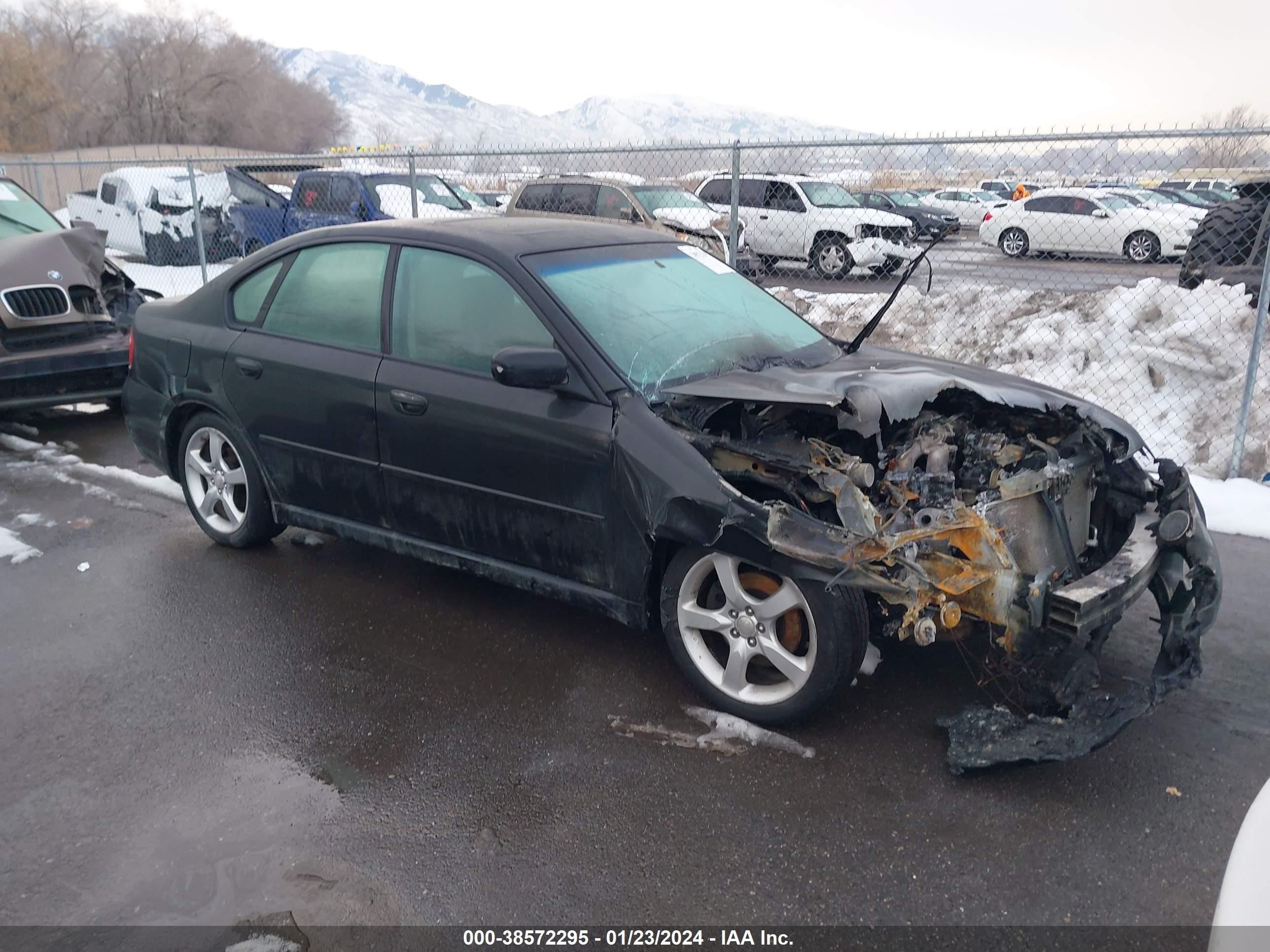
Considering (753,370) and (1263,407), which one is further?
(1263,407)

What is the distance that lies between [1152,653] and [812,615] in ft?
5.59

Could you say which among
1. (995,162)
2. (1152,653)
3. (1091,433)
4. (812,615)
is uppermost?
(995,162)

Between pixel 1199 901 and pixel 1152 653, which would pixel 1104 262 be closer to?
pixel 1152 653

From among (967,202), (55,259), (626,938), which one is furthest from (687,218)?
(967,202)

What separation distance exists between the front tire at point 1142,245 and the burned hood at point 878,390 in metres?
12.6

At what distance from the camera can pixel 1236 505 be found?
5723 millimetres

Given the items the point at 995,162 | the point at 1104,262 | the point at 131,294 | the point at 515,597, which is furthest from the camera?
Result: the point at 1104,262

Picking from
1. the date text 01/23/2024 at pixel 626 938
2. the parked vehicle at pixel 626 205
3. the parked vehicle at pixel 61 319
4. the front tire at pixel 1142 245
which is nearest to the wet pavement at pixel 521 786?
the date text 01/23/2024 at pixel 626 938

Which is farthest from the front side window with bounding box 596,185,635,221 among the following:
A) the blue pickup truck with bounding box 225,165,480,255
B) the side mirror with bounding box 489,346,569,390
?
the side mirror with bounding box 489,346,569,390

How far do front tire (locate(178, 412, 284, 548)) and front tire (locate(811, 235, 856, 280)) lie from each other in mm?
10668

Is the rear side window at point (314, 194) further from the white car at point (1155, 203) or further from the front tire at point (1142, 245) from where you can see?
the white car at point (1155, 203)

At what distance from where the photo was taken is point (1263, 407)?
6777mm

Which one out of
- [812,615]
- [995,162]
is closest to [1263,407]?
[995,162]

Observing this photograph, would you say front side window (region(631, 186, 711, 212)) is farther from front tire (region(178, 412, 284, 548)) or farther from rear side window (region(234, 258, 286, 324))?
front tire (region(178, 412, 284, 548))
